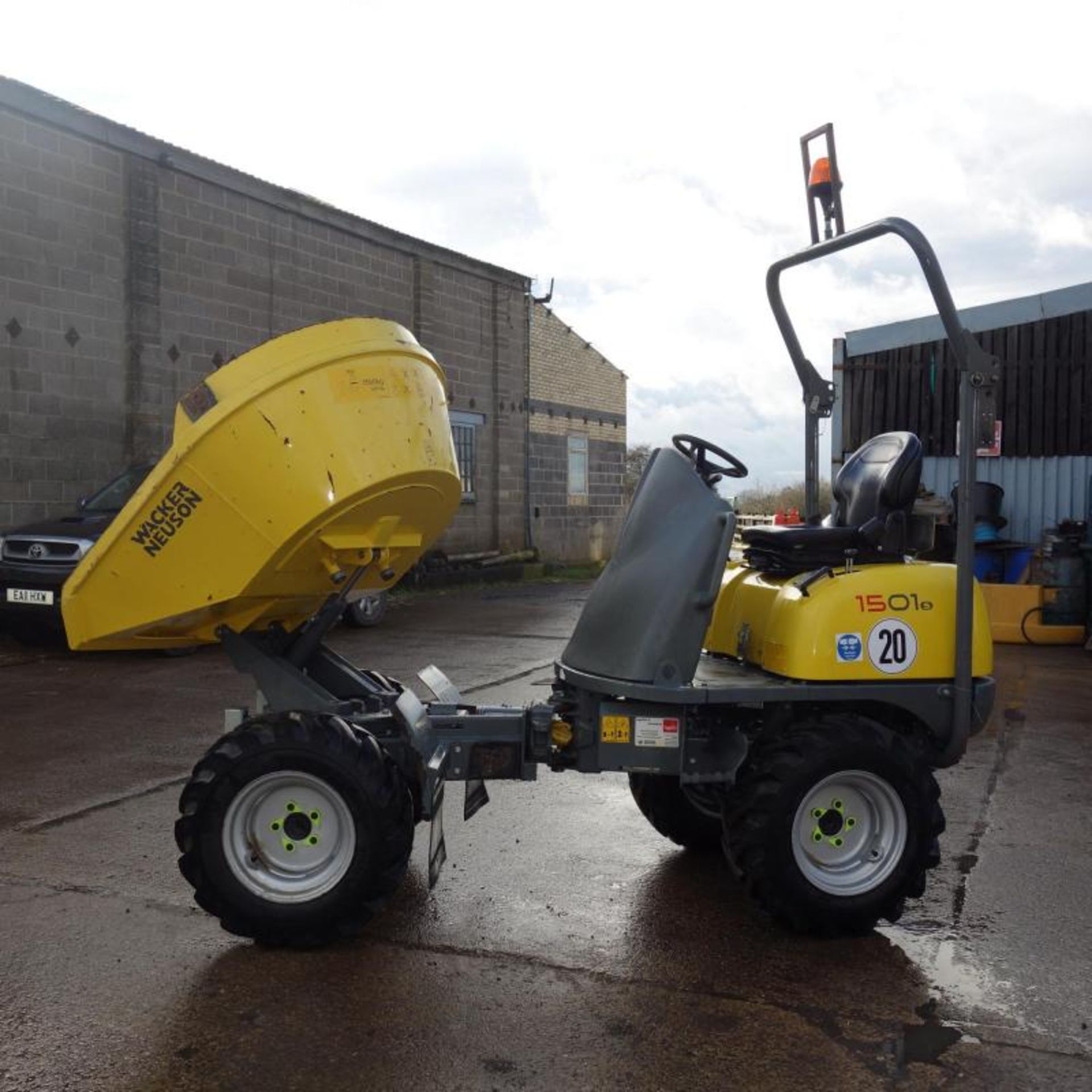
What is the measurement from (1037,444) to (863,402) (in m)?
2.26

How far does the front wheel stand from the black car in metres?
7.15

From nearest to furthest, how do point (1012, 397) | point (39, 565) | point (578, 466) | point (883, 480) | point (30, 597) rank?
1. point (883, 480)
2. point (30, 597)
3. point (39, 565)
4. point (1012, 397)
5. point (578, 466)

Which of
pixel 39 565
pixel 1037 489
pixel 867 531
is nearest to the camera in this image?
pixel 867 531

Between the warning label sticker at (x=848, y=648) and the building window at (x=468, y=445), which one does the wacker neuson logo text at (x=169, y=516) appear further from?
the building window at (x=468, y=445)

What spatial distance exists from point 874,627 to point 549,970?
5.42 feet

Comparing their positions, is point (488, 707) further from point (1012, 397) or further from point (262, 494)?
point (1012, 397)

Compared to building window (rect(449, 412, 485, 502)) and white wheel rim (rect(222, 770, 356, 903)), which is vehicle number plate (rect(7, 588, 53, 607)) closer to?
white wheel rim (rect(222, 770, 356, 903))

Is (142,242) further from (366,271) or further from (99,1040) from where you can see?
(99,1040)

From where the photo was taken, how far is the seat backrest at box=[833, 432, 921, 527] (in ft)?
15.3

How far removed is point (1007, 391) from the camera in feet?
46.0

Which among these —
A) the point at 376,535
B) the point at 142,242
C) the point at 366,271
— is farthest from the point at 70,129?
the point at 376,535

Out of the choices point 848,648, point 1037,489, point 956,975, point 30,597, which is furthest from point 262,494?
point 1037,489

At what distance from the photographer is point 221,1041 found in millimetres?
3406

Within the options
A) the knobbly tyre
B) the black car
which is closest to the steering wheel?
the knobbly tyre
